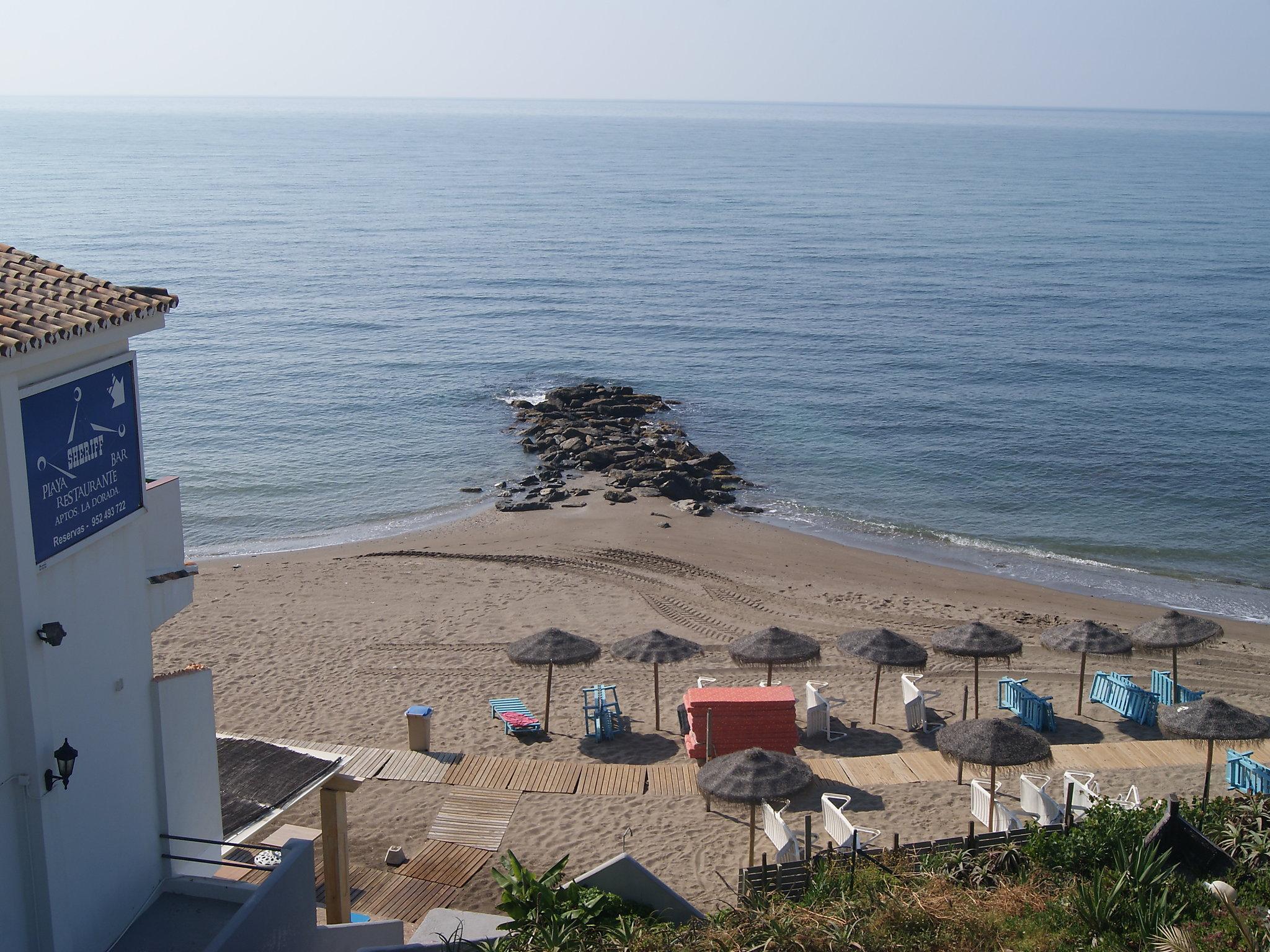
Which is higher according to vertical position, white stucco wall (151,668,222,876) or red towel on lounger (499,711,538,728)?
white stucco wall (151,668,222,876)

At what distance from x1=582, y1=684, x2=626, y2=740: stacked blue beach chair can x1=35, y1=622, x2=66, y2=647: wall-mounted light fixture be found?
9.32m

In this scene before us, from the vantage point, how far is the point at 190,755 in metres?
10.6

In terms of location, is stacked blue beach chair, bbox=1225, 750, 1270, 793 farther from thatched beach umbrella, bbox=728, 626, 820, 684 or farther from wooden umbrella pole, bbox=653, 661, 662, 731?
wooden umbrella pole, bbox=653, 661, 662, 731

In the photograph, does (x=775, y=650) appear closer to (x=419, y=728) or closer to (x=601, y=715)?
(x=601, y=715)

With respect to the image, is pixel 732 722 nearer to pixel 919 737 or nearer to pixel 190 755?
pixel 919 737

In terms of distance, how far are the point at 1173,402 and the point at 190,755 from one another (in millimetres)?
41863

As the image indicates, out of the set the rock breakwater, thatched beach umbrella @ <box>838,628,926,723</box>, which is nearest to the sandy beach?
thatched beach umbrella @ <box>838,628,926,723</box>

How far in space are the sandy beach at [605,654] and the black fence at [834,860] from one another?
7.26ft

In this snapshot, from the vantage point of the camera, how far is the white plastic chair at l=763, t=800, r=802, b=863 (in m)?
12.1

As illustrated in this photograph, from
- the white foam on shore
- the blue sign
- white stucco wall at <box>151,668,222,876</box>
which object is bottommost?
the white foam on shore

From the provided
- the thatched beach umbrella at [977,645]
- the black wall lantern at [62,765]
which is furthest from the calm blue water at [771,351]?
the black wall lantern at [62,765]

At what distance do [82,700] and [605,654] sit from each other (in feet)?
39.9

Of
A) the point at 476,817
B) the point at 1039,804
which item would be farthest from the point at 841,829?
the point at 476,817

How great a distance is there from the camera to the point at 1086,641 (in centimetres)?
1714
